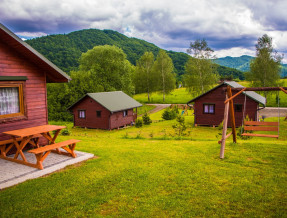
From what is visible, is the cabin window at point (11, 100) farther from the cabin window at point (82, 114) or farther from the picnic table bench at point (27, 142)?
the cabin window at point (82, 114)

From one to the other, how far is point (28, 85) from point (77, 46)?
94.7 meters

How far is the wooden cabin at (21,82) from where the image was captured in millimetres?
8844

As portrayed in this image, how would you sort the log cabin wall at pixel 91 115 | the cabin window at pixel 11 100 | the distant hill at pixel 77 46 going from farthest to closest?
the distant hill at pixel 77 46, the log cabin wall at pixel 91 115, the cabin window at pixel 11 100

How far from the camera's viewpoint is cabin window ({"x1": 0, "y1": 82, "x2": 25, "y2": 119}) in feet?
29.4

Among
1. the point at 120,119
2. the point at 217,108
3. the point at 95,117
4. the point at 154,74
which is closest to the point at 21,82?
the point at 95,117

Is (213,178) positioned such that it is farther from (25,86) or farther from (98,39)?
(98,39)

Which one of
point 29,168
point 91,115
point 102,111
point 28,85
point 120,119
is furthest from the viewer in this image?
point 120,119

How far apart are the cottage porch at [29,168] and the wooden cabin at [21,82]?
1549mm

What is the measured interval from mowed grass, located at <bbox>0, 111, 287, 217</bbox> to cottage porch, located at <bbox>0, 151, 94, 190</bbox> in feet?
1.11

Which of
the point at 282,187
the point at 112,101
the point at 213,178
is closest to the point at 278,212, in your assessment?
the point at 282,187

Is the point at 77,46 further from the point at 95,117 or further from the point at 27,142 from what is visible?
the point at 27,142

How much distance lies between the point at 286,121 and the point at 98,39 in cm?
9772

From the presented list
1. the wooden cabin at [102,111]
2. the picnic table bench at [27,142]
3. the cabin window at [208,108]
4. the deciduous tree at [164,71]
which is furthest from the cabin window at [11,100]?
the deciduous tree at [164,71]

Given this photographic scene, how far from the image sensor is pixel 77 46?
322ft
